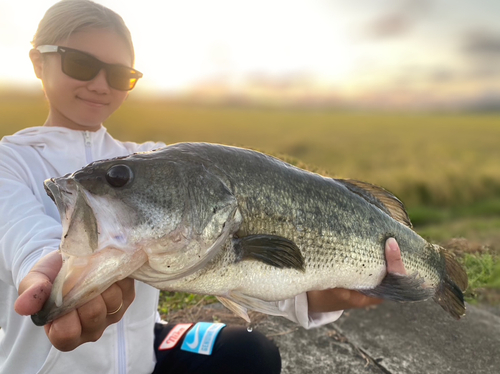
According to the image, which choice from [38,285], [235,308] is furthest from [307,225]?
[38,285]

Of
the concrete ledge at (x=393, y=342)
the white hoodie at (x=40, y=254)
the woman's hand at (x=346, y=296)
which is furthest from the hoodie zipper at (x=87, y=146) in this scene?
the concrete ledge at (x=393, y=342)

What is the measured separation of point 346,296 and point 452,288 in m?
0.91

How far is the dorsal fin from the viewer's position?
7.84ft

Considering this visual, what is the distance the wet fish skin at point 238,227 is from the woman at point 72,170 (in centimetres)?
22

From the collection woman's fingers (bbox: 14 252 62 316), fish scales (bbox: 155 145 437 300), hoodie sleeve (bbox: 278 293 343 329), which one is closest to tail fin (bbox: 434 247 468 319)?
fish scales (bbox: 155 145 437 300)

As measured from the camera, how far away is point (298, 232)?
193 centimetres

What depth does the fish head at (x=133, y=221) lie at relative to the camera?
4.39 ft

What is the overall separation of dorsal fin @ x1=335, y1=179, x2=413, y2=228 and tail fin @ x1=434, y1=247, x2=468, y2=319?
412 millimetres

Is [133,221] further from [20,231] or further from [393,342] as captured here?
[393,342]

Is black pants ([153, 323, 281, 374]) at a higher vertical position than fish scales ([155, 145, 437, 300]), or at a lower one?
lower

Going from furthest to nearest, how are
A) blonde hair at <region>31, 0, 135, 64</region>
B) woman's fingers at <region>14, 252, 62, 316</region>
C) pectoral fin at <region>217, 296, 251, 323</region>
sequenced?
blonde hair at <region>31, 0, 135, 64</region> < pectoral fin at <region>217, 296, 251, 323</region> < woman's fingers at <region>14, 252, 62, 316</region>

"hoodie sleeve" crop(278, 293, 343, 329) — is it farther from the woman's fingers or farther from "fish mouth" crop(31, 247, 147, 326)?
the woman's fingers

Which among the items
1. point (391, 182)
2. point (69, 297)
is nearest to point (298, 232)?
point (69, 297)

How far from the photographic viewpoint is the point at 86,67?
2533 millimetres
